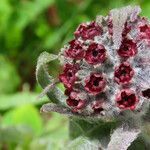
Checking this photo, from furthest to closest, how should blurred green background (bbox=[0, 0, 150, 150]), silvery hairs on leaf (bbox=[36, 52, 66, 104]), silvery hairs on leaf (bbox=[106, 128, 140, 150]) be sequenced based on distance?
1. blurred green background (bbox=[0, 0, 150, 150])
2. silvery hairs on leaf (bbox=[36, 52, 66, 104])
3. silvery hairs on leaf (bbox=[106, 128, 140, 150])

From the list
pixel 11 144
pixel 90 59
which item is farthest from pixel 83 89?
pixel 11 144

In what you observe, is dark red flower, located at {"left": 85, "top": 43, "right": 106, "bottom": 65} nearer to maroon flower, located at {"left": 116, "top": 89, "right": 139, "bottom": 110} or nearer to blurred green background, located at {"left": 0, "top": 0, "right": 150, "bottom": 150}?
maroon flower, located at {"left": 116, "top": 89, "right": 139, "bottom": 110}

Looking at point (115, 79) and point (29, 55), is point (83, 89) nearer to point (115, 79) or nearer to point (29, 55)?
point (115, 79)

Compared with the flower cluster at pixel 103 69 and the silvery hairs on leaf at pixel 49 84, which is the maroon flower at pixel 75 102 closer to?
the flower cluster at pixel 103 69

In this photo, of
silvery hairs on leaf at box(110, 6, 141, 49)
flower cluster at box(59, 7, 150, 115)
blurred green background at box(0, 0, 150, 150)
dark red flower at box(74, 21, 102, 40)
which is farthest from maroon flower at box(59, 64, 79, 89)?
blurred green background at box(0, 0, 150, 150)

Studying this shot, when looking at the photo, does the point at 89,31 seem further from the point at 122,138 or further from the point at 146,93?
the point at 122,138

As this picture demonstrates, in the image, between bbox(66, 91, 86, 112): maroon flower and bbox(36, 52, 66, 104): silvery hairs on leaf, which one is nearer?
bbox(66, 91, 86, 112): maroon flower
